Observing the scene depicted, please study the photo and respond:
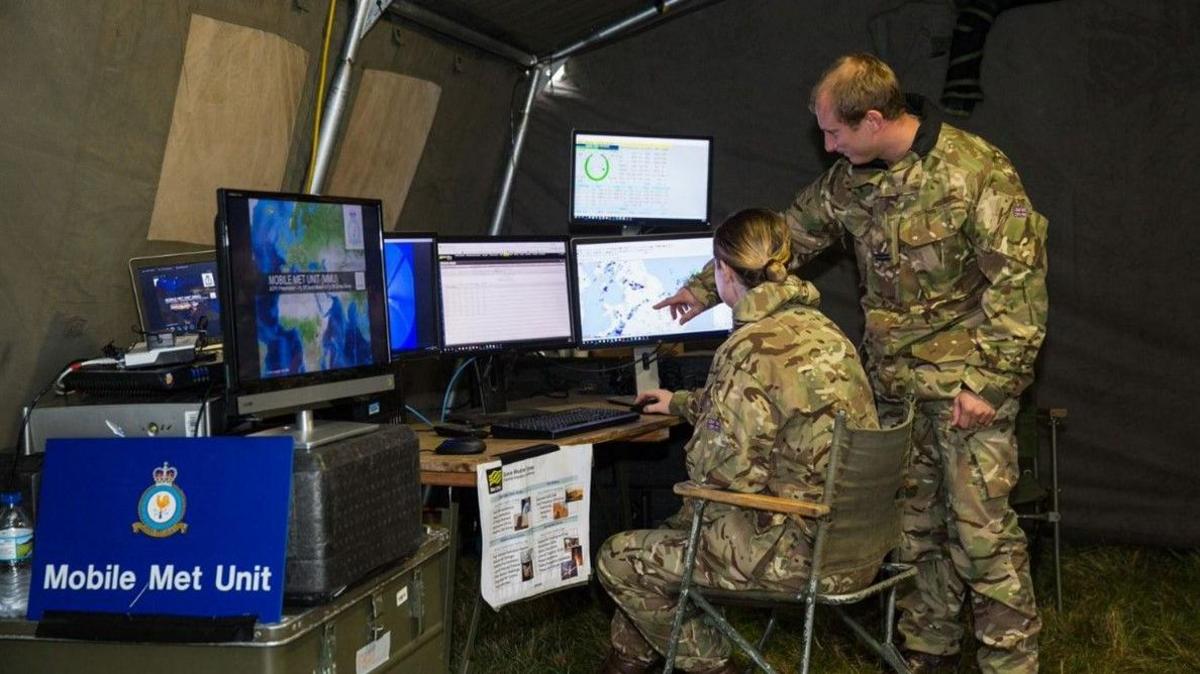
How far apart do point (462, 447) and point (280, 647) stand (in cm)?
116

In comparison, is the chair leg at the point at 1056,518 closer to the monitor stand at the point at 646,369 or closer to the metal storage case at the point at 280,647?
the monitor stand at the point at 646,369

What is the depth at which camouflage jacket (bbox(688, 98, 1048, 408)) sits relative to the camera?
3186 mm

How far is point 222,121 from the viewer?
3.36 metres

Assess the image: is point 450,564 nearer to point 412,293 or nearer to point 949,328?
point 412,293

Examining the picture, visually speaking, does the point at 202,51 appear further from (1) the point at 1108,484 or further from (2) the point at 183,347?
(1) the point at 1108,484

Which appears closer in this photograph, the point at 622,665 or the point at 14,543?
the point at 14,543

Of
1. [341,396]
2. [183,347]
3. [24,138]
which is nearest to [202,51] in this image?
[24,138]

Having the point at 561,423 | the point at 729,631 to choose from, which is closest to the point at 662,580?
the point at 729,631

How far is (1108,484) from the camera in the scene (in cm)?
469

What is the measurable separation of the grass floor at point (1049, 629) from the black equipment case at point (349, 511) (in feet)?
4.16

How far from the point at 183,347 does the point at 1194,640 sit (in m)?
3.28

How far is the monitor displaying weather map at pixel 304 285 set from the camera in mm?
2150

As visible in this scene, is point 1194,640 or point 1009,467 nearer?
point 1009,467

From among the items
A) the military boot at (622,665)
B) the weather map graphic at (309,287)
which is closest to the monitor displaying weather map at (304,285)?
the weather map graphic at (309,287)
